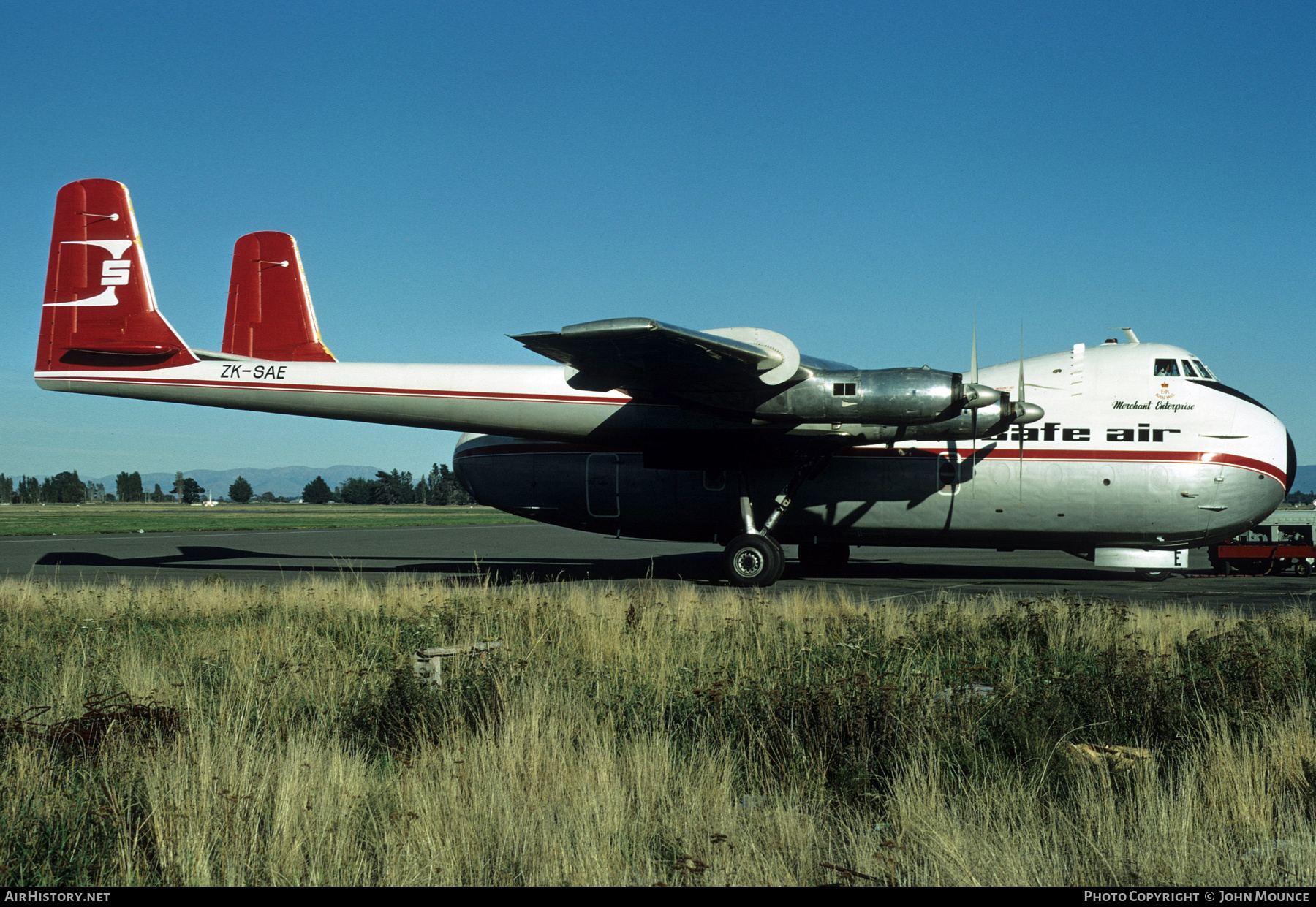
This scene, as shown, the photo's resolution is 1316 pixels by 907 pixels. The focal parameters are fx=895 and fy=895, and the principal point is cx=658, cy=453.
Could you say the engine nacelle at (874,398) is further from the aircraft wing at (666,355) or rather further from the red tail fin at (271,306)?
the red tail fin at (271,306)

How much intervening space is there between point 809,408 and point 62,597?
13128 millimetres

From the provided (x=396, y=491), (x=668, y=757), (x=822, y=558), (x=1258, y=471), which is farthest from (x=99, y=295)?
(x=396, y=491)

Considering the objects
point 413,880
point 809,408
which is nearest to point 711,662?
point 413,880

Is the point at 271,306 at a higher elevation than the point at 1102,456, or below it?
higher

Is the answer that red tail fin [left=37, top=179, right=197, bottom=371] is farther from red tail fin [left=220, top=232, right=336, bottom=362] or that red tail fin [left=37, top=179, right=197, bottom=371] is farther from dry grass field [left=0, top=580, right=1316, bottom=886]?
dry grass field [left=0, top=580, right=1316, bottom=886]

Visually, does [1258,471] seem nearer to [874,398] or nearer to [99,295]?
[874,398]

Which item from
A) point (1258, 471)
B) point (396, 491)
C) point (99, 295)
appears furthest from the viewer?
point (396, 491)

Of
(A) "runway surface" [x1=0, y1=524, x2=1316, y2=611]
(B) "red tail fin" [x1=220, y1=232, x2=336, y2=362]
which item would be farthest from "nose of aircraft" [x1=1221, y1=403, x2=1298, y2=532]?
(B) "red tail fin" [x1=220, y1=232, x2=336, y2=362]

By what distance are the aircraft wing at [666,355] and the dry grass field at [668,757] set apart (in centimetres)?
544

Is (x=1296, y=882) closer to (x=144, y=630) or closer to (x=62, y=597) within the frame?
(x=144, y=630)

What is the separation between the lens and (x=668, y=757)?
218 inches

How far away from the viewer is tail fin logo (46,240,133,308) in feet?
66.7

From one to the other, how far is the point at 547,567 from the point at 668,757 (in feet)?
64.0

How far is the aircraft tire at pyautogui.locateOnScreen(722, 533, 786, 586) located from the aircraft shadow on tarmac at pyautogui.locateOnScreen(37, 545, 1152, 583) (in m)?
1.79
